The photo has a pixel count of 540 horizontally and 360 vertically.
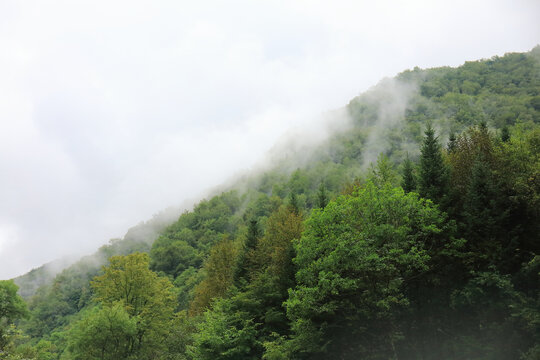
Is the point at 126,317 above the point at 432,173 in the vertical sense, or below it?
below

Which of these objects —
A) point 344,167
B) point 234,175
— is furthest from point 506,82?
point 234,175

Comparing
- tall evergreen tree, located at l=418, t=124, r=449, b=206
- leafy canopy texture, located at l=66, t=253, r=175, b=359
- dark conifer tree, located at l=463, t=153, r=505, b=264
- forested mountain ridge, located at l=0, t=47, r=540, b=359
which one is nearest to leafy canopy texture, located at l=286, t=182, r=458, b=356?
forested mountain ridge, located at l=0, t=47, r=540, b=359

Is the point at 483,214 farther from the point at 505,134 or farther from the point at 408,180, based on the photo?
the point at 505,134

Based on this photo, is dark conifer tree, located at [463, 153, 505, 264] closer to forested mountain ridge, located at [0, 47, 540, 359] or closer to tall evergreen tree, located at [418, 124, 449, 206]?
forested mountain ridge, located at [0, 47, 540, 359]

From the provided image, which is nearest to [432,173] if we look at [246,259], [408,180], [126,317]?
[408,180]

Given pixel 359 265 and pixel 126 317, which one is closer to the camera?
pixel 359 265

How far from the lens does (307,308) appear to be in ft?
76.0

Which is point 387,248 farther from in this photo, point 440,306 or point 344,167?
point 344,167

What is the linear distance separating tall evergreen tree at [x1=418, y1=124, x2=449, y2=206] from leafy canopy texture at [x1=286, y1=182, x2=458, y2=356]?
2.04m

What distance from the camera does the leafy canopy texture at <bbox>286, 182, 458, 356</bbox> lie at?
73.5ft

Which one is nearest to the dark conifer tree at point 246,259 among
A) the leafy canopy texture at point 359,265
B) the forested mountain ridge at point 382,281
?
the forested mountain ridge at point 382,281

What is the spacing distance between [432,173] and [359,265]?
33.9 ft

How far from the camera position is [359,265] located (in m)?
22.1

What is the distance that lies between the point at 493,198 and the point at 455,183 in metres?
4.32
